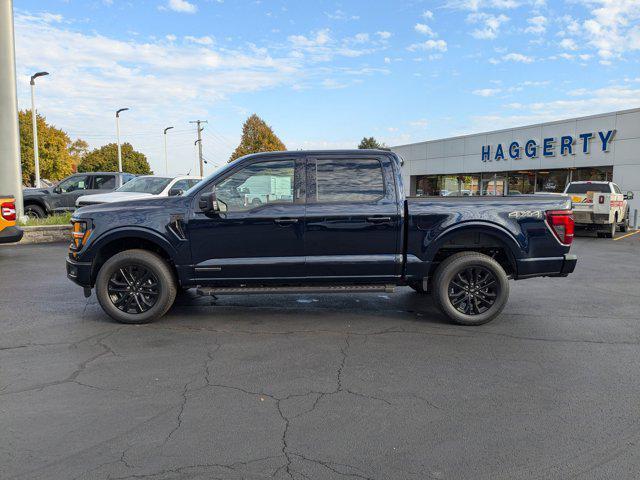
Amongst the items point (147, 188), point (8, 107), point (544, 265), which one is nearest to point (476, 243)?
point (544, 265)

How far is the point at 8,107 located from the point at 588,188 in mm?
18228

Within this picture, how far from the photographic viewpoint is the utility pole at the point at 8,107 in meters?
13.8

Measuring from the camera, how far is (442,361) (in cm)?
463

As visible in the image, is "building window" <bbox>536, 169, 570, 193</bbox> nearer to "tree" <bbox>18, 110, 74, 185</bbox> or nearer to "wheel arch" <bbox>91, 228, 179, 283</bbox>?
"wheel arch" <bbox>91, 228, 179, 283</bbox>

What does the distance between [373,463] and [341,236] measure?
303 centimetres

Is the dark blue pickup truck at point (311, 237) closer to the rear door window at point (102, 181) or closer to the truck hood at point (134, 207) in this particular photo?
the truck hood at point (134, 207)

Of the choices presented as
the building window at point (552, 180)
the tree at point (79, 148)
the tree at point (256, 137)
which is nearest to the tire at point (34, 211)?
the building window at point (552, 180)

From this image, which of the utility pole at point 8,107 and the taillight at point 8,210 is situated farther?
the utility pole at point 8,107

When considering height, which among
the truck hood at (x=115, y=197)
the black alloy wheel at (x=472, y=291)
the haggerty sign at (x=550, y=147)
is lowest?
the black alloy wheel at (x=472, y=291)

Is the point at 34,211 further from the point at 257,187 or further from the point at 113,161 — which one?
the point at 113,161

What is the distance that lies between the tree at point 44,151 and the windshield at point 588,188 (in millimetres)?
50901

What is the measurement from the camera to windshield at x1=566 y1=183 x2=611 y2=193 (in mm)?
16484

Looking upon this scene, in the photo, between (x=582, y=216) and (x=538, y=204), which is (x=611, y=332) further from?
(x=582, y=216)

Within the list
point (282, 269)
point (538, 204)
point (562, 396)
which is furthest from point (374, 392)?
point (538, 204)
